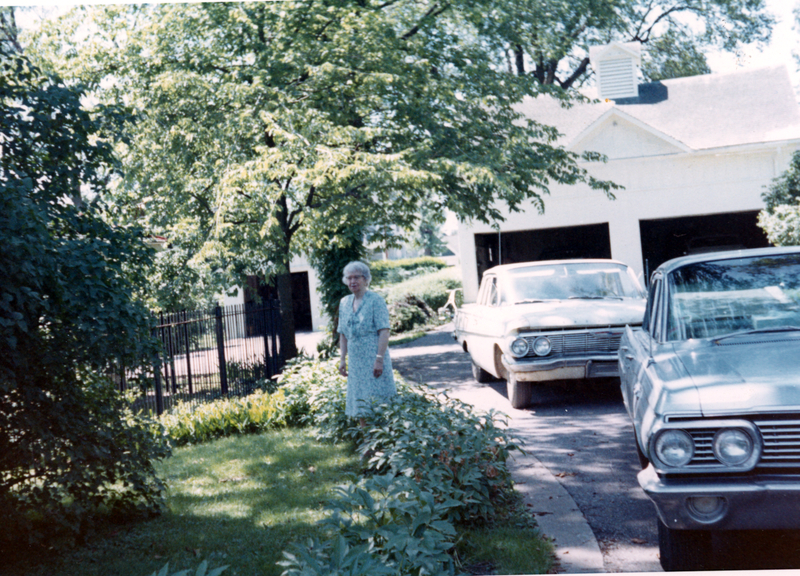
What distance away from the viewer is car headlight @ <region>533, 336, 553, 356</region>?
21.3 feet

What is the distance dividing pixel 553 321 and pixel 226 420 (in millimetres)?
3434

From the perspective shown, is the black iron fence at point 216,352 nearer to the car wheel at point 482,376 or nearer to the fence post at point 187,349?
the fence post at point 187,349

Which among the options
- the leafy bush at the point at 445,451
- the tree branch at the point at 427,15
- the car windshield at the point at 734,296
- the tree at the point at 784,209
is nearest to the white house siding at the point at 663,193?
the tree at the point at 784,209

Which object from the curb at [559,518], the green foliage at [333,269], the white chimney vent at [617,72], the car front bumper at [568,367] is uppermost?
the white chimney vent at [617,72]

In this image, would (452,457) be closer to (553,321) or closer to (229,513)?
(229,513)

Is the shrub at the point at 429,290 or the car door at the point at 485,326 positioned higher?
the shrub at the point at 429,290

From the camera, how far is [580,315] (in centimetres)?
659

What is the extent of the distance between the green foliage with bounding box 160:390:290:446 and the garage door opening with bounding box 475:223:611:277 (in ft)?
33.6

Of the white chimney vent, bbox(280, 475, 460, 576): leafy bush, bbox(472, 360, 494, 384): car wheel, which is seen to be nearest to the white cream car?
bbox(472, 360, 494, 384): car wheel

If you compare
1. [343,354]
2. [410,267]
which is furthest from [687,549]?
[410,267]

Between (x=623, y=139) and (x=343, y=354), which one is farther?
(x=623, y=139)

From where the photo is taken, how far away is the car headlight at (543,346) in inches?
256

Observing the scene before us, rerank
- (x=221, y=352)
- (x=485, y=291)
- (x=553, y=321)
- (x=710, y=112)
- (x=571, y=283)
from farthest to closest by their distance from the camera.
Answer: (x=710, y=112) < (x=221, y=352) < (x=485, y=291) < (x=571, y=283) < (x=553, y=321)

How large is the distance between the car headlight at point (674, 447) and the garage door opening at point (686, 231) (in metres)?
14.7
